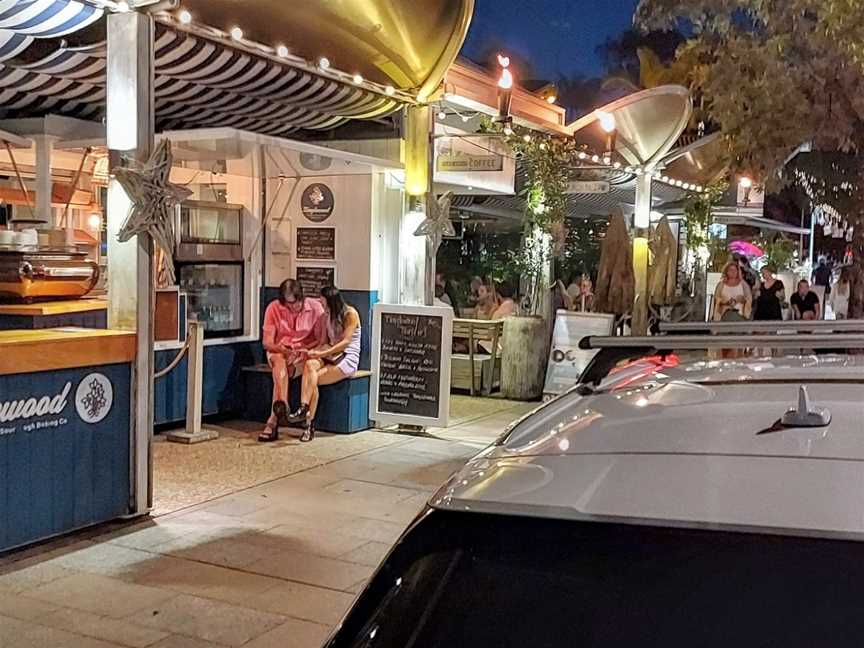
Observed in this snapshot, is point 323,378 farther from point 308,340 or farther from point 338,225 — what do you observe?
point 338,225

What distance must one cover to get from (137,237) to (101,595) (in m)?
2.33

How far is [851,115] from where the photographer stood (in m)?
11.3

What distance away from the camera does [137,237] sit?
6391 mm

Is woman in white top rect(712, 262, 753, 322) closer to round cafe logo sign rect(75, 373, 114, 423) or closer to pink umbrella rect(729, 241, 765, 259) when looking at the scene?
round cafe logo sign rect(75, 373, 114, 423)

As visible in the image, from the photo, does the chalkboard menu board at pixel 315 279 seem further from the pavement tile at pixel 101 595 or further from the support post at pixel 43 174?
the pavement tile at pixel 101 595

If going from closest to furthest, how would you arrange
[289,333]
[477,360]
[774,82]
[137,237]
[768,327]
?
[768,327], [137,237], [289,333], [774,82], [477,360]

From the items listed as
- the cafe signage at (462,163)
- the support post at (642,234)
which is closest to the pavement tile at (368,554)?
the cafe signage at (462,163)

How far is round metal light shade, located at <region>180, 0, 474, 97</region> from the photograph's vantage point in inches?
306

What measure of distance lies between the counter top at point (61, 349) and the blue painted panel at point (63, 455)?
0.05 meters

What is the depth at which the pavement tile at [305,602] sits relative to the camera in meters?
4.97

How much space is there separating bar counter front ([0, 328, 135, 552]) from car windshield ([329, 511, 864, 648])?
4672mm

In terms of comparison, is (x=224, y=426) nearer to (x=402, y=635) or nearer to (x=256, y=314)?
(x=256, y=314)

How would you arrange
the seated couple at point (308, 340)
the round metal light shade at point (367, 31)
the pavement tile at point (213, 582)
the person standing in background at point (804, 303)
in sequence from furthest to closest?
1. the person standing in background at point (804, 303)
2. the seated couple at point (308, 340)
3. the round metal light shade at point (367, 31)
4. the pavement tile at point (213, 582)

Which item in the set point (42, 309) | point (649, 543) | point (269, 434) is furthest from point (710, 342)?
point (269, 434)
